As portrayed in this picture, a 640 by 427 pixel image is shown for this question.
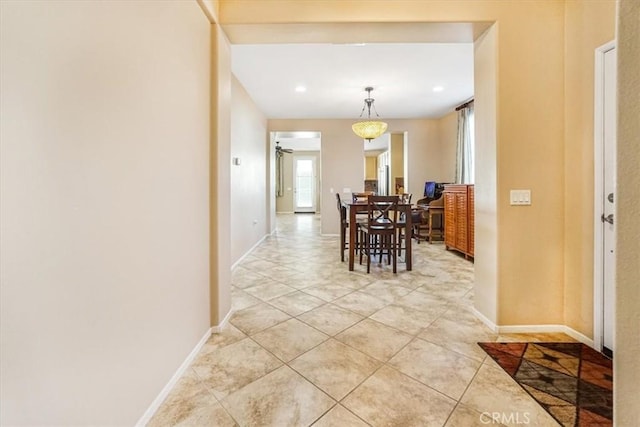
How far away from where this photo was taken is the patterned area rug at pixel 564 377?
1312mm

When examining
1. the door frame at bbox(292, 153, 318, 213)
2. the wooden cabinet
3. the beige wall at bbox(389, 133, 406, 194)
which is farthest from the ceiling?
the door frame at bbox(292, 153, 318, 213)

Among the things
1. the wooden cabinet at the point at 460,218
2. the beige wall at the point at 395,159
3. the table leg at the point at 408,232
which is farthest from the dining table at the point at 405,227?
the beige wall at the point at 395,159

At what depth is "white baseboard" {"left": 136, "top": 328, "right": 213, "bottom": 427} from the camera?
1265 mm

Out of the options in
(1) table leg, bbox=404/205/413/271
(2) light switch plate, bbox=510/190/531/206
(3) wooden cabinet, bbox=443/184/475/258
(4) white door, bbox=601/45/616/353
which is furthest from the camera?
(3) wooden cabinet, bbox=443/184/475/258

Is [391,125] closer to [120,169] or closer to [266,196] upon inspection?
[266,196]

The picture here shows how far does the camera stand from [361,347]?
1914 mm

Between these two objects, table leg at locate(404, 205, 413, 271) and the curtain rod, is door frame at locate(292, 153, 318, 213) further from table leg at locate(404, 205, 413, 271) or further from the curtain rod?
table leg at locate(404, 205, 413, 271)

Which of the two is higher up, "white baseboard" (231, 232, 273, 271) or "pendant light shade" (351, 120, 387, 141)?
"pendant light shade" (351, 120, 387, 141)

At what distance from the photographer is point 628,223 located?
507 millimetres

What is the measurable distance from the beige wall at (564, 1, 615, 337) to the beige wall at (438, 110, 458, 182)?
4.01 m

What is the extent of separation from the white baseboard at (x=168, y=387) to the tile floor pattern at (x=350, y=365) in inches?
1.0

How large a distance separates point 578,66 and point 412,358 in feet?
7.71

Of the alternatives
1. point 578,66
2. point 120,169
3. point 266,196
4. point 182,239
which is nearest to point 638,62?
point 120,169

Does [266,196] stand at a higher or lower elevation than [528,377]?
higher
